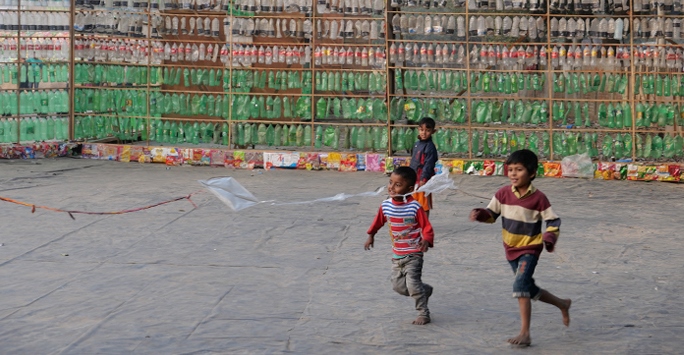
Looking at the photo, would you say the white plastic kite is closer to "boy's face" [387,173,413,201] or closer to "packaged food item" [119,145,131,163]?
"boy's face" [387,173,413,201]

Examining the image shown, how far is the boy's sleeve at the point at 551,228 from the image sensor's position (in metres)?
5.75

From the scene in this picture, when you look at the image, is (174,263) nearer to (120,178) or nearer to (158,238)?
(158,238)

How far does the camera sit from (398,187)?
6.51 metres

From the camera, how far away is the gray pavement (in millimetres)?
6031

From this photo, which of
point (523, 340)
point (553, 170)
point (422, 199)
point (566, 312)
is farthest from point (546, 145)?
point (523, 340)

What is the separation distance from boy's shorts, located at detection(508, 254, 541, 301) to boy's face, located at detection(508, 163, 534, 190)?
46cm

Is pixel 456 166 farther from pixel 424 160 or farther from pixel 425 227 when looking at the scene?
pixel 425 227

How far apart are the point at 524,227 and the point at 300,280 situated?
2.32 meters

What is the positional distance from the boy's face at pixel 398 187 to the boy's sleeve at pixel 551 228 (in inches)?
40.1

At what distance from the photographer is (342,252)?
8883mm

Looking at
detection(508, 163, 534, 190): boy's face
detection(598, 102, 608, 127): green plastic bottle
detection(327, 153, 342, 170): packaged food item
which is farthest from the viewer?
detection(327, 153, 342, 170): packaged food item

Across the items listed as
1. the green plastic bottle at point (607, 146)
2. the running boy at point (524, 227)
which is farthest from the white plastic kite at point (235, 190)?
the green plastic bottle at point (607, 146)

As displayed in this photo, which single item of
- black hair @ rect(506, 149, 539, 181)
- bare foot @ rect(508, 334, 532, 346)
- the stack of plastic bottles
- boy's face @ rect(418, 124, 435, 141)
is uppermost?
the stack of plastic bottles

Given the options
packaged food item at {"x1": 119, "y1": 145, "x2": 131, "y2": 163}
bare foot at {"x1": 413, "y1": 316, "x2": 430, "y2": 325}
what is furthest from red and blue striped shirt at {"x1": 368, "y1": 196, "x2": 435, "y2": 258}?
packaged food item at {"x1": 119, "y1": 145, "x2": 131, "y2": 163}
